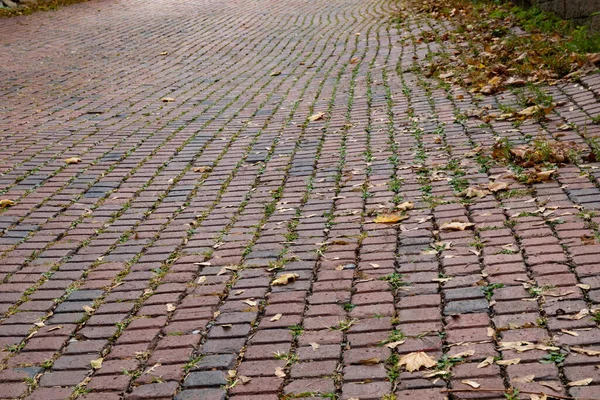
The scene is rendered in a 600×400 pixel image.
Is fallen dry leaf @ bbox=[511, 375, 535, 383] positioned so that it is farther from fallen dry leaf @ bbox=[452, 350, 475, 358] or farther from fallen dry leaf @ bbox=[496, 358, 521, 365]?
fallen dry leaf @ bbox=[452, 350, 475, 358]

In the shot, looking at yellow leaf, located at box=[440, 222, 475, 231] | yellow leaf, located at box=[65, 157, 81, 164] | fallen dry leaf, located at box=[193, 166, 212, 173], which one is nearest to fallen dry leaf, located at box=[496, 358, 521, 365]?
yellow leaf, located at box=[440, 222, 475, 231]

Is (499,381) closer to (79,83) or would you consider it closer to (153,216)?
(153,216)

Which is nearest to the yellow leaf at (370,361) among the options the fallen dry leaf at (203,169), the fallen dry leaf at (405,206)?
the fallen dry leaf at (405,206)

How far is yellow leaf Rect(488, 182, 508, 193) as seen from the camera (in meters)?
4.88

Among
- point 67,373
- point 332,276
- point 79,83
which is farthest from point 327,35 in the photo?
point 67,373

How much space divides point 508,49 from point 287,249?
555 cm

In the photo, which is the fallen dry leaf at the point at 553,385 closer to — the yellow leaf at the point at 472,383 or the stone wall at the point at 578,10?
the yellow leaf at the point at 472,383

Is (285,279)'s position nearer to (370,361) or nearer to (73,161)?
(370,361)

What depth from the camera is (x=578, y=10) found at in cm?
936

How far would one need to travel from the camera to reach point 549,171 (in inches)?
196

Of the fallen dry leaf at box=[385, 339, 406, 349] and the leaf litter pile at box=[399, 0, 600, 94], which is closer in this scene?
the fallen dry leaf at box=[385, 339, 406, 349]

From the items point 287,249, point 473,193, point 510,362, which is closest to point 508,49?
point 473,193

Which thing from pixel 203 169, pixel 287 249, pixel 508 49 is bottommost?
pixel 508 49

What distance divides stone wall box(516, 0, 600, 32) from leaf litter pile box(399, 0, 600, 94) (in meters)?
0.11
